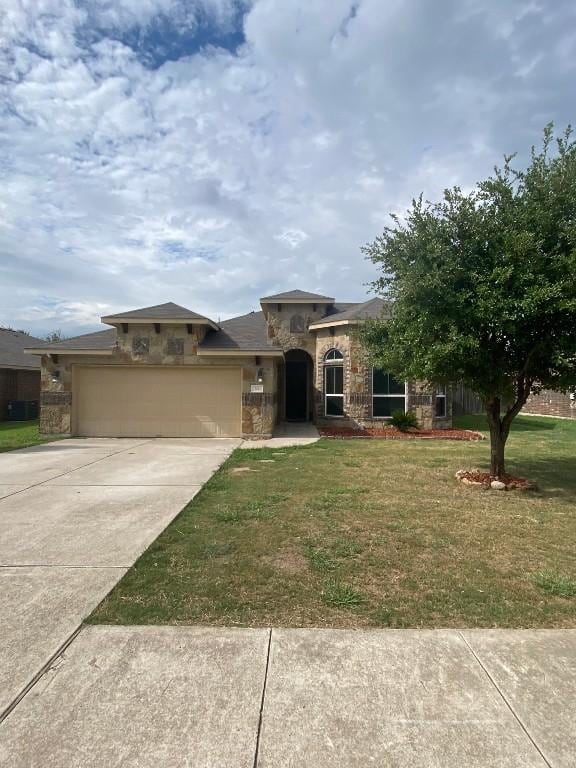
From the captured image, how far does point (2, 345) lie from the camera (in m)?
21.8

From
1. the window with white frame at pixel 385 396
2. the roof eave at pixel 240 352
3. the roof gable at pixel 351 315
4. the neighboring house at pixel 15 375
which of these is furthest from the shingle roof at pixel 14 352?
the window with white frame at pixel 385 396

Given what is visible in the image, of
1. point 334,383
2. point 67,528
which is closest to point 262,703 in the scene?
point 67,528

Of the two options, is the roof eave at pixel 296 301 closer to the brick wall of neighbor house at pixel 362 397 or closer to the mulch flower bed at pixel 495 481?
the brick wall of neighbor house at pixel 362 397

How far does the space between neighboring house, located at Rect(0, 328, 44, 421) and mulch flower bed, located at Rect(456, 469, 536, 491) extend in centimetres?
1925

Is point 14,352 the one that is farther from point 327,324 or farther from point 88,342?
point 327,324

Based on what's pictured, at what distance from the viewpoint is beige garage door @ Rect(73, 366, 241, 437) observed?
46.6 ft

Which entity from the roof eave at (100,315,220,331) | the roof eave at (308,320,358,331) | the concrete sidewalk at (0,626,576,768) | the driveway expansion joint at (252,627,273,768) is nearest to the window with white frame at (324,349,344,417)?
the roof eave at (308,320,358,331)

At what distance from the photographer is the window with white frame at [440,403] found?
16.0m

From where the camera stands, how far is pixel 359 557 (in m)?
4.54

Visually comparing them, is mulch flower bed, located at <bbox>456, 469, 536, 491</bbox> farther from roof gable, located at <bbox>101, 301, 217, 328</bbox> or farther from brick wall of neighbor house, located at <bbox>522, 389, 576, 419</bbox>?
brick wall of neighbor house, located at <bbox>522, 389, 576, 419</bbox>

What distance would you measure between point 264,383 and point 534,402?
18746 millimetres

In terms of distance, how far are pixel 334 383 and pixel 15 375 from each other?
48.4ft

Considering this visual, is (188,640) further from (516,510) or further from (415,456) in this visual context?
(415,456)

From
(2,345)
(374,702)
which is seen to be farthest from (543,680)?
(2,345)
